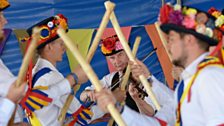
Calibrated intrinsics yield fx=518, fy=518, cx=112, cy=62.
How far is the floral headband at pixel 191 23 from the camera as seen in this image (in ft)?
7.14

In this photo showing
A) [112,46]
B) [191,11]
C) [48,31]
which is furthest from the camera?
[112,46]

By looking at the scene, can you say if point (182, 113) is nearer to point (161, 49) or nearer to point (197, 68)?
point (197, 68)

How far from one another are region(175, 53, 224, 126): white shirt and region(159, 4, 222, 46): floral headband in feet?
0.32

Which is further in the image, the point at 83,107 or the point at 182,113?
the point at 83,107

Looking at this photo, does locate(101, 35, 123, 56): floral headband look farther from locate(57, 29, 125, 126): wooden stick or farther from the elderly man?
locate(57, 29, 125, 126): wooden stick

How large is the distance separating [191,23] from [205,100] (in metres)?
0.36

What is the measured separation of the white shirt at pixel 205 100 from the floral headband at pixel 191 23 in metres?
0.10

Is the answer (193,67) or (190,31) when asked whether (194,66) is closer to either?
(193,67)

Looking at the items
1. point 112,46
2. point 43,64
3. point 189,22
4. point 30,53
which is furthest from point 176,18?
point 112,46

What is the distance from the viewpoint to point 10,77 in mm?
2664

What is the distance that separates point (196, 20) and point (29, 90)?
1021 mm

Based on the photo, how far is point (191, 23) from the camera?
2.20 m

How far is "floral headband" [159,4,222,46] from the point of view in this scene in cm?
218

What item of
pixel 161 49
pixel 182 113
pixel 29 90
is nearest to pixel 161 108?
pixel 182 113
